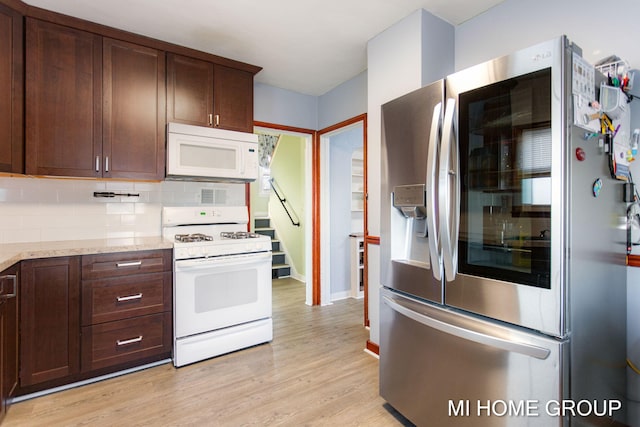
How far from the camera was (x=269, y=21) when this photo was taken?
7.74 ft

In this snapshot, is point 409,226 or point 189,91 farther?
point 189,91

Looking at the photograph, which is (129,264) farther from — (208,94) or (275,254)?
(275,254)

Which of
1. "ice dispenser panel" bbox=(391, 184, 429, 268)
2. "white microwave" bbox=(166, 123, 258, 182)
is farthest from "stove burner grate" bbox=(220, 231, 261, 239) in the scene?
"ice dispenser panel" bbox=(391, 184, 429, 268)

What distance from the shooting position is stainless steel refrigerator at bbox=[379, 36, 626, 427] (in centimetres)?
115

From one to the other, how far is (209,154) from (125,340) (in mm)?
1544

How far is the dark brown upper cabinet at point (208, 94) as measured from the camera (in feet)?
8.81

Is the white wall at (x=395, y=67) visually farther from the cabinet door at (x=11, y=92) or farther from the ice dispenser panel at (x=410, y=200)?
the cabinet door at (x=11, y=92)

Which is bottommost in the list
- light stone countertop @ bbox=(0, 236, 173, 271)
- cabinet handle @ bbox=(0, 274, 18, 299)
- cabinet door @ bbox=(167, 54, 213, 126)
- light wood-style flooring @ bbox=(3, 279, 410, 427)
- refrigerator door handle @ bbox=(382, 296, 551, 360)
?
light wood-style flooring @ bbox=(3, 279, 410, 427)

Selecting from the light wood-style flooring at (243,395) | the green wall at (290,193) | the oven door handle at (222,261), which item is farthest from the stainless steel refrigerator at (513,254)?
the green wall at (290,193)

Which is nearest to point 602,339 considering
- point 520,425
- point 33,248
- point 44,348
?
point 520,425

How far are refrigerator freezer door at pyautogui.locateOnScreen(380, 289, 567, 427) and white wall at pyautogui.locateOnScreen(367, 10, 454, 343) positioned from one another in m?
0.82

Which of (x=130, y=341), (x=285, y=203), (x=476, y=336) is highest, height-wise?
(x=285, y=203)

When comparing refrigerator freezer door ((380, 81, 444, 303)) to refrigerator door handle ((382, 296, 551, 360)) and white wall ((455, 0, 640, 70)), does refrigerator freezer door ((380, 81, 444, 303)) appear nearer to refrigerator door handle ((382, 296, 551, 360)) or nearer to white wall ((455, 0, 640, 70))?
refrigerator door handle ((382, 296, 551, 360))

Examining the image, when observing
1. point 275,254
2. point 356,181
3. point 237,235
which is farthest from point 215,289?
point 275,254
